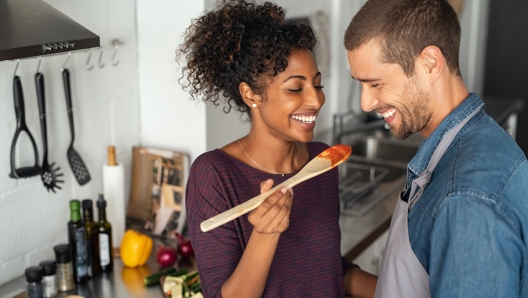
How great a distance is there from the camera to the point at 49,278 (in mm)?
1666

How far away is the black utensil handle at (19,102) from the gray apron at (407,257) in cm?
103

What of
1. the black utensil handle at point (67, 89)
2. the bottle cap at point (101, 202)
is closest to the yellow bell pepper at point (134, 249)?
the bottle cap at point (101, 202)

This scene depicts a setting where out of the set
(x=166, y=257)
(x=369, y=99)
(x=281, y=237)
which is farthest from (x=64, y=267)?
(x=369, y=99)

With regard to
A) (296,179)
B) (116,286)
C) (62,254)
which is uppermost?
(296,179)

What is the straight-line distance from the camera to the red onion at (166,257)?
187 centimetres

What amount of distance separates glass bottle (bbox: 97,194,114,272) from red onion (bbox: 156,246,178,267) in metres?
0.14

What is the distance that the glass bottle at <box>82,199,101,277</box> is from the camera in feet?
5.78

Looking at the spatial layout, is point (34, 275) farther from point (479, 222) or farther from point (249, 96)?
point (479, 222)

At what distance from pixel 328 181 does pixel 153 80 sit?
0.81 meters

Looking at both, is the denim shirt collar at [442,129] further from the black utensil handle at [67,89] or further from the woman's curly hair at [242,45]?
the black utensil handle at [67,89]

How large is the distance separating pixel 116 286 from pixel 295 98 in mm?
780

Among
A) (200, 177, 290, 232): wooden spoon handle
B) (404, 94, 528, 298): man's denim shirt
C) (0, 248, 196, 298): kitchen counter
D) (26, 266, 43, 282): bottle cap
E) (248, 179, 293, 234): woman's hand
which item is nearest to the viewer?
(404, 94, 528, 298): man's denim shirt

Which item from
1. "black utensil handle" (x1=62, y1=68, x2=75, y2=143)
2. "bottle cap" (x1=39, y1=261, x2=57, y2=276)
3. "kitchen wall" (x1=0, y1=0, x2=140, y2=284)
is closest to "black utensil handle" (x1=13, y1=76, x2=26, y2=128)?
"kitchen wall" (x1=0, y1=0, x2=140, y2=284)

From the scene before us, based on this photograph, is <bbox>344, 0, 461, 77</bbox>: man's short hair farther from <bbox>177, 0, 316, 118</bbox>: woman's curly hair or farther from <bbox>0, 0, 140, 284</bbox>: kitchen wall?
<bbox>0, 0, 140, 284</bbox>: kitchen wall
